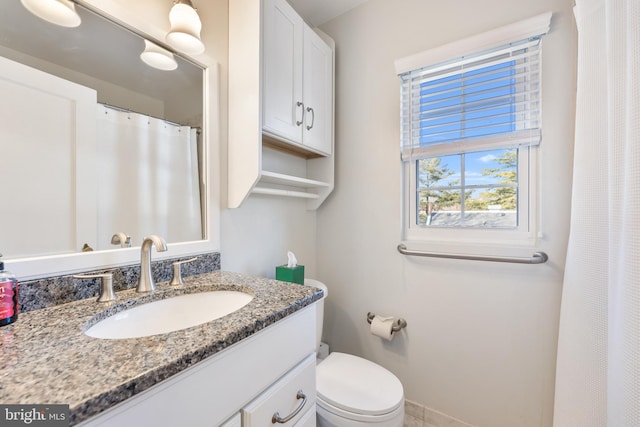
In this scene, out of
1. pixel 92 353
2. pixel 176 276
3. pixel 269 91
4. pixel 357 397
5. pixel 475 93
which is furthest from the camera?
pixel 475 93

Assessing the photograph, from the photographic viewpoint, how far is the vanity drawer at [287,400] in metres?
0.67

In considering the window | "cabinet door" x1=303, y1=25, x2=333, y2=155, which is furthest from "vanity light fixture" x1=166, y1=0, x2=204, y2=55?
the window

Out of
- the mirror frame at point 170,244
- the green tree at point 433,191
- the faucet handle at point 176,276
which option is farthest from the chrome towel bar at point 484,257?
the faucet handle at point 176,276

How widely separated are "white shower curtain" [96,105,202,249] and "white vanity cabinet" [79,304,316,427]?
0.63 meters

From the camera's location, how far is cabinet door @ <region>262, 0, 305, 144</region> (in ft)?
4.04

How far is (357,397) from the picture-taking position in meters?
1.10

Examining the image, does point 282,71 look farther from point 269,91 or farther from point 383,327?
point 383,327

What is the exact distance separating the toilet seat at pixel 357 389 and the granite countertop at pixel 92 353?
0.57 m

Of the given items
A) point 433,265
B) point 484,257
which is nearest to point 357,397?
point 433,265

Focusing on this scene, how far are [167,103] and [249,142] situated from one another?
36cm

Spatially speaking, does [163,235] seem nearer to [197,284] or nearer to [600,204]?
[197,284]

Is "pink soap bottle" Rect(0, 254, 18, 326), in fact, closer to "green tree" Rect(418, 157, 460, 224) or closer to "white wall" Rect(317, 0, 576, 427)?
"white wall" Rect(317, 0, 576, 427)

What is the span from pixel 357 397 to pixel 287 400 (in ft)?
1.51

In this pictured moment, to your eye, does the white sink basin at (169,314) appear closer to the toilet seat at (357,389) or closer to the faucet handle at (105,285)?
the faucet handle at (105,285)
